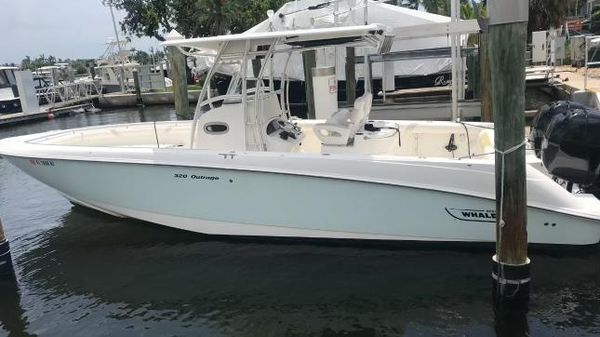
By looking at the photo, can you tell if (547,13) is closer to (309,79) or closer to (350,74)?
(350,74)

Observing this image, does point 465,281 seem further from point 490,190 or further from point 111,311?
point 111,311

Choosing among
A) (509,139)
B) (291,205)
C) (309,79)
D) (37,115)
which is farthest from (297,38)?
(37,115)

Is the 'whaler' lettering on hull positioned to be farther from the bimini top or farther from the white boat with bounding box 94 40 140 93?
the white boat with bounding box 94 40 140 93

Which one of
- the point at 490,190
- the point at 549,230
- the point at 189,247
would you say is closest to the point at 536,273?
the point at 549,230

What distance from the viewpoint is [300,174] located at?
5.31 m

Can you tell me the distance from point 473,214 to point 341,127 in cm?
167

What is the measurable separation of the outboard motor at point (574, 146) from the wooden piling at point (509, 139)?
844mm

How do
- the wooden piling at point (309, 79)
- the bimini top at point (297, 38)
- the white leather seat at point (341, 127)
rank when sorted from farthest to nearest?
the wooden piling at point (309, 79) → the white leather seat at point (341, 127) → the bimini top at point (297, 38)

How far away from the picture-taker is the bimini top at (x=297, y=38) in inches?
205

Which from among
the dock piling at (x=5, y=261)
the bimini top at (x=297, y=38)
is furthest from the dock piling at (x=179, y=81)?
the dock piling at (x=5, y=261)

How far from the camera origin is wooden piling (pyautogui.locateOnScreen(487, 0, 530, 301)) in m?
3.71

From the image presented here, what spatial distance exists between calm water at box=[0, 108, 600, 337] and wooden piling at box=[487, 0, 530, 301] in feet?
1.41

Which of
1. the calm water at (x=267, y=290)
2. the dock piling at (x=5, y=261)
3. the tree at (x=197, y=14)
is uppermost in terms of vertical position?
the tree at (x=197, y=14)

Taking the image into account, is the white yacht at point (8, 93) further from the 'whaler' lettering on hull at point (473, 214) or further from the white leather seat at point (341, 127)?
the 'whaler' lettering on hull at point (473, 214)
